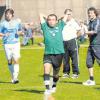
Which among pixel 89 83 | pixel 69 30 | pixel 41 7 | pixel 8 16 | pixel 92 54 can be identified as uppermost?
pixel 8 16

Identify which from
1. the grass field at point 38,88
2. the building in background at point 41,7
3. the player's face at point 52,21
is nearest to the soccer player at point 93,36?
the grass field at point 38,88

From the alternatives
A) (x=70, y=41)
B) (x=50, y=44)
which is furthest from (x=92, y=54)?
(x=50, y=44)

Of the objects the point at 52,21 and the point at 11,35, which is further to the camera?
the point at 11,35

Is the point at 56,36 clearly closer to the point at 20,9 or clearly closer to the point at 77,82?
the point at 77,82

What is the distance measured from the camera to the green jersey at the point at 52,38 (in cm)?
1363

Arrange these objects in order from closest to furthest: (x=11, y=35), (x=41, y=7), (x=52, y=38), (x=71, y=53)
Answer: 1. (x=52, y=38)
2. (x=11, y=35)
3. (x=71, y=53)
4. (x=41, y=7)

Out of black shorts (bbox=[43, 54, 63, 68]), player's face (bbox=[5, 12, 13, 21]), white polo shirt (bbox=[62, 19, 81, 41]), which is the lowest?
black shorts (bbox=[43, 54, 63, 68])

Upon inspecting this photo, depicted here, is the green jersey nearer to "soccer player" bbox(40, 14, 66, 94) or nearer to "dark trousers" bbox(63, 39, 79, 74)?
"soccer player" bbox(40, 14, 66, 94)

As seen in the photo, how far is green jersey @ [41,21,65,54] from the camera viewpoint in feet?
44.7

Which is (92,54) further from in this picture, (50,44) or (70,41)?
(50,44)

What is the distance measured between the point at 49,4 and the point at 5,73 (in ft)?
126

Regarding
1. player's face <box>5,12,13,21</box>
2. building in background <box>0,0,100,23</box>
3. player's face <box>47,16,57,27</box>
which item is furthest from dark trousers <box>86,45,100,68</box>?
building in background <box>0,0,100,23</box>

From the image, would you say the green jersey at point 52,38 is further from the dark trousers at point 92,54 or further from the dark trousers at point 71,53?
the dark trousers at point 71,53

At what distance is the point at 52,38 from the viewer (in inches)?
538
